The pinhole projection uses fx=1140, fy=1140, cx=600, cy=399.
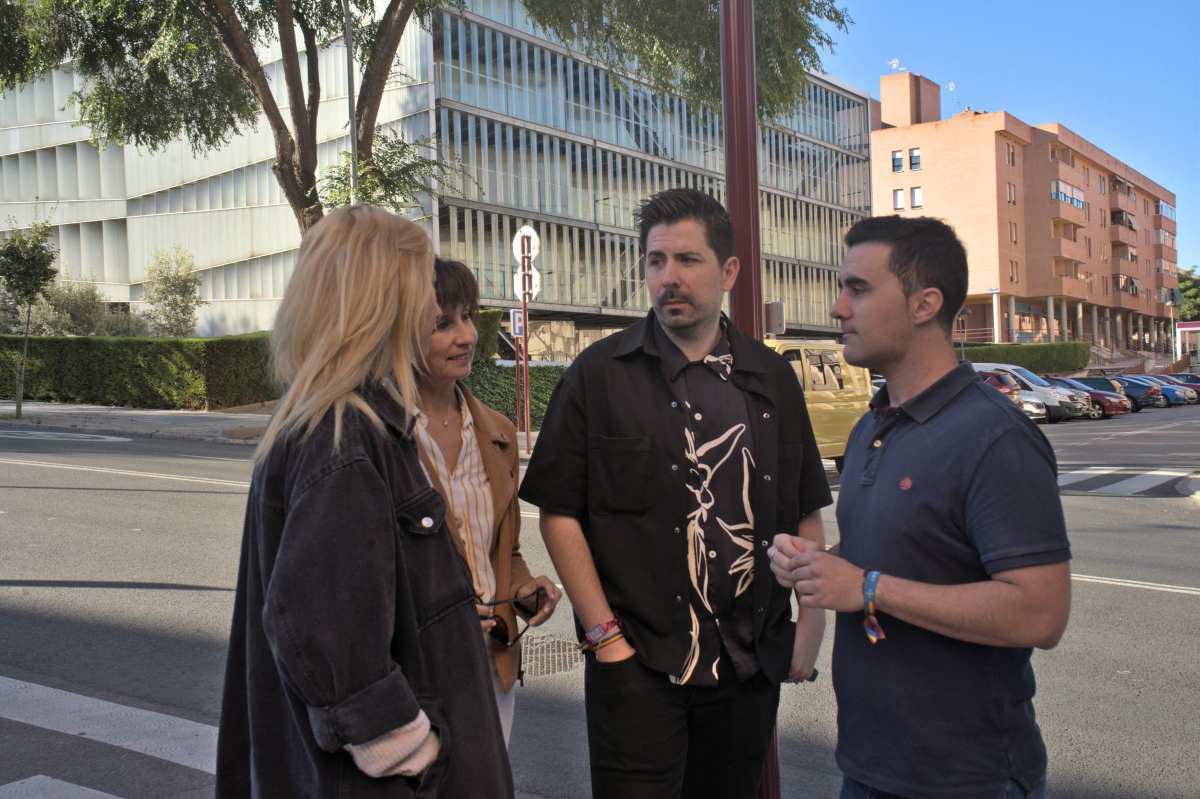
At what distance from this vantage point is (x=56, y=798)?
4145 millimetres

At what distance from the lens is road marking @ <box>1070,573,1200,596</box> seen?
8023mm

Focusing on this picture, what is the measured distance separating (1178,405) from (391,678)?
52794 mm

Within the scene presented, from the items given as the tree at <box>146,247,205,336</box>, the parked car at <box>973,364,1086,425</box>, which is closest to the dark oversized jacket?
the parked car at <box>973,364,1086,425</box>

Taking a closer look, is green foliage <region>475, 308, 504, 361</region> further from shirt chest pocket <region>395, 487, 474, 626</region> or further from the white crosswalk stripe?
shirt chest pocket <region>395, 487, 474, 626</region>

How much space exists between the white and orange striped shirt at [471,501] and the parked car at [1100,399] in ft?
116

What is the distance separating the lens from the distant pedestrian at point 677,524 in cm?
265

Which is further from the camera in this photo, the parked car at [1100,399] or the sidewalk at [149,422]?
the parked car at [1100,399]

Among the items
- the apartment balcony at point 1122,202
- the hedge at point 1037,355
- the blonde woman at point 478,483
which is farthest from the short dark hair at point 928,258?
the apartment balcony at point 1122,202

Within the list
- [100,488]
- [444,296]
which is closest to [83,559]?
[100,488]

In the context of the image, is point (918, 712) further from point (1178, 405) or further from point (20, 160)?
point (20, 160)

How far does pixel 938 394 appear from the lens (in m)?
2.21

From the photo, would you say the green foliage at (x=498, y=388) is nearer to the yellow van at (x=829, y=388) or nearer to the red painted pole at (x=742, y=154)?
the yellow van at (x=829, y=388)

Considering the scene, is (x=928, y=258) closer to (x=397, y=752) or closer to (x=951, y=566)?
(x=951, y=566)

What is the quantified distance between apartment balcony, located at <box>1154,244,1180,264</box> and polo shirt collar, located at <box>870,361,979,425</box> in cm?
11256
